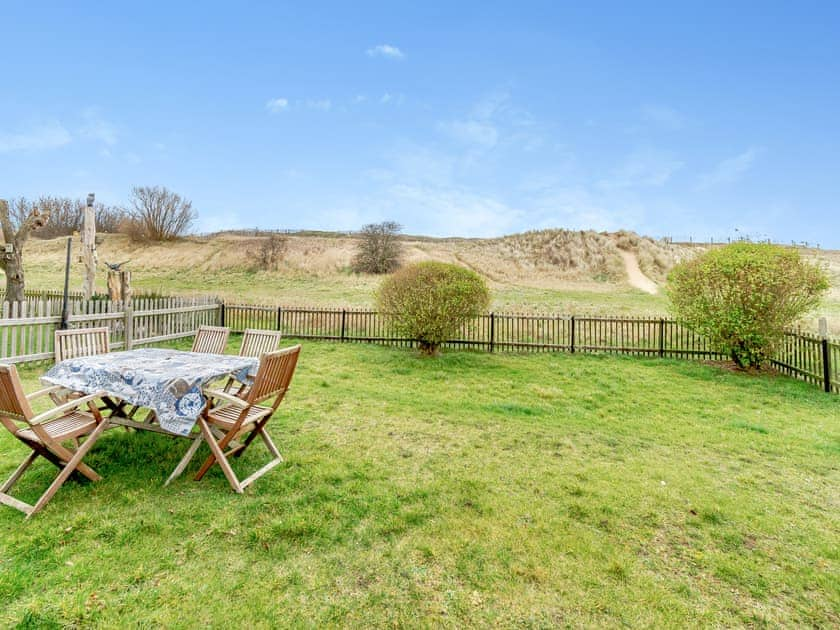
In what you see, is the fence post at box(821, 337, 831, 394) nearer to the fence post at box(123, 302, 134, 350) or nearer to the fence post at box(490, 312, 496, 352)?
the fence post at box(490, 312, 496, 352)

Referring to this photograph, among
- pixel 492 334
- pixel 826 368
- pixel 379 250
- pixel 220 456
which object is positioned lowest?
pixel 220 456

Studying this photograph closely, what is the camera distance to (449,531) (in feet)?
9.50

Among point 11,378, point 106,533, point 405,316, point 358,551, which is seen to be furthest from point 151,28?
point 358,551

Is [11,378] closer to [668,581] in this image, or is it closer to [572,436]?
[668,581]

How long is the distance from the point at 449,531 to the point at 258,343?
3.72m

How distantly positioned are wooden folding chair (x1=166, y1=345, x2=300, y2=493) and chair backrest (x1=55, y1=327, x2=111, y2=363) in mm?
2140

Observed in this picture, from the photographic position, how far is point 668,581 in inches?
96.9

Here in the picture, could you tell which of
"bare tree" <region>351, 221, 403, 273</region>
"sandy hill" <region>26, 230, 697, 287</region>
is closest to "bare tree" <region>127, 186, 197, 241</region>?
"sandy hill" <region>26, 230, 697, 287</region>

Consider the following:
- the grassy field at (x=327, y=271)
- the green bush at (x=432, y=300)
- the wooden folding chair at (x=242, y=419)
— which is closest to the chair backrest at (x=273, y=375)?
the wooden folding chair at (x=242, y=419)

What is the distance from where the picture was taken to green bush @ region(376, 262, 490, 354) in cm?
923

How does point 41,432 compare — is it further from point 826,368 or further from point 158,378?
point 826,368

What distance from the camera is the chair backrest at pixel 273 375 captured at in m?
3.42

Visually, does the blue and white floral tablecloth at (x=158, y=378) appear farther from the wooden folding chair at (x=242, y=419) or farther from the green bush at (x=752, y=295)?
the green bush at (x=752, y=295)

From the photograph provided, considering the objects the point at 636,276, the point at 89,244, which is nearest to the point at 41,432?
the point at 89,244
